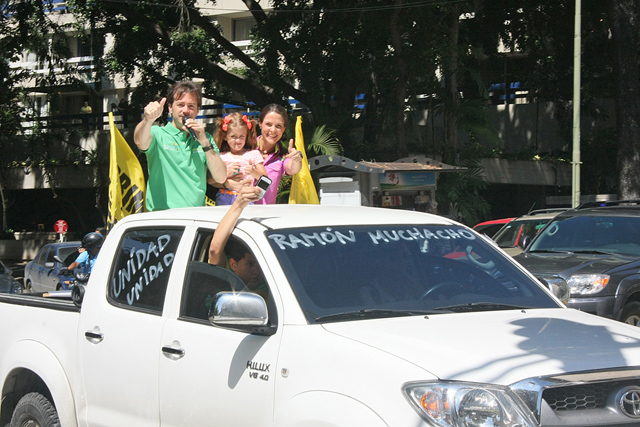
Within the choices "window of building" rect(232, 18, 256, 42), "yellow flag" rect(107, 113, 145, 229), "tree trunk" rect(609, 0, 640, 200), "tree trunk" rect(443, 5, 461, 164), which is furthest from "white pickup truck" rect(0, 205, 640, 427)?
"window of building" rect(232, 18, 256, 42)

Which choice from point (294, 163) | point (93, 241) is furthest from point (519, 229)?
point (93, 241)

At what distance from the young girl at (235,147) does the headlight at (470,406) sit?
123 inches

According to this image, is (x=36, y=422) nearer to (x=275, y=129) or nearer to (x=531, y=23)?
(x=275, y=129)

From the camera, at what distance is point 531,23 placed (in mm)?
25297

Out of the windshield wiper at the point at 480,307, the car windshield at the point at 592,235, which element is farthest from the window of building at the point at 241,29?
the windshield wiper at the point at 480,307

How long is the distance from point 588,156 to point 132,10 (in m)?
15.8

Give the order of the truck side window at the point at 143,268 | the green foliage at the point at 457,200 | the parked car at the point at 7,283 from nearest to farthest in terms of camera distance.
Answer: the truck side window at the point at 143,268, the parked car at the point at 7,283, the green foliage at the point at 457,200

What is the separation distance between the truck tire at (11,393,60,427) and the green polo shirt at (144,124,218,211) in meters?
1.49

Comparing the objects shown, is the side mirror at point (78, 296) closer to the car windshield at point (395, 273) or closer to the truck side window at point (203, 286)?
the truck side window at point (203, 286)

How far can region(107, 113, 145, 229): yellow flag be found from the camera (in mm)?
5469

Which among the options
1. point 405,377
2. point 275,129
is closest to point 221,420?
point 405,377

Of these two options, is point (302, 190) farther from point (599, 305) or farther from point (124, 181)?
point (599, 305)

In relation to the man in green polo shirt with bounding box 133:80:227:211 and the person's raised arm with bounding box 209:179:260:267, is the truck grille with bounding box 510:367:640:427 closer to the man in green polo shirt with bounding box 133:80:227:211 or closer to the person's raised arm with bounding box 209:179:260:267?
the person's raised arm with bounding box 209:179:260:267

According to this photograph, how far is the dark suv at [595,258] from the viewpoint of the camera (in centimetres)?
757
